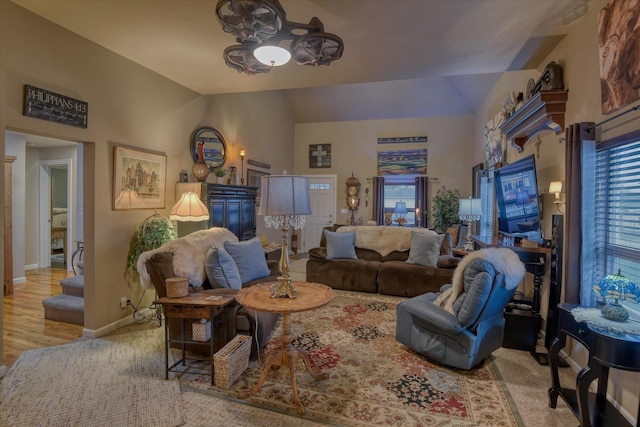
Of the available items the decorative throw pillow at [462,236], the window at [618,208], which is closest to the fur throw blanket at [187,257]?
the window at [618,208]

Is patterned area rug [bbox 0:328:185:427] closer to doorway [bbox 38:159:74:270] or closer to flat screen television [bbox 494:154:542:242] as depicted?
flat screen television [bbox 494:154:542:242]

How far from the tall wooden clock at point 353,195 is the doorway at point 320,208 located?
1.25 feet

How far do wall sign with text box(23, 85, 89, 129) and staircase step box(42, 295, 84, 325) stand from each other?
1.97m

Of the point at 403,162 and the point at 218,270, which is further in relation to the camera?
the point at 403,162

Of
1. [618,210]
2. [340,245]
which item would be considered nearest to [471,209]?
[340,245]

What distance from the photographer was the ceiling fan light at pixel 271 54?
87.4 inches

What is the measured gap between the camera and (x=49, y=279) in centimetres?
A: 524

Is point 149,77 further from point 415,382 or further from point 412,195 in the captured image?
point 412,195

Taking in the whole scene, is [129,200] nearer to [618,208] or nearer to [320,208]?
[618,208]

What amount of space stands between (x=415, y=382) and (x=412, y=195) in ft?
19.5

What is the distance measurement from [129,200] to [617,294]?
4.16 m

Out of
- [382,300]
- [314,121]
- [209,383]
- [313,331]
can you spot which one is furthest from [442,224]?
[209,383]

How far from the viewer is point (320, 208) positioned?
8.20 meters

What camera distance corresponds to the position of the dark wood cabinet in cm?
421
